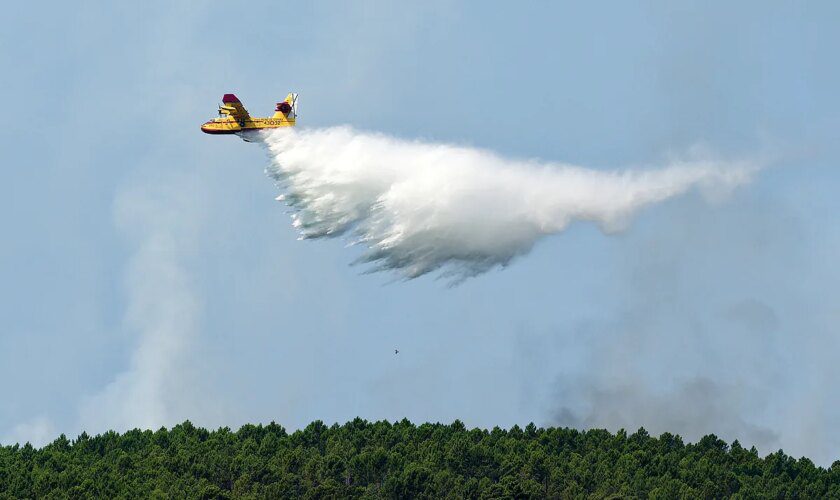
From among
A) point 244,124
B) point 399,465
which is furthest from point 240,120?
point 399,465

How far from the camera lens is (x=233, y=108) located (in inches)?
4985

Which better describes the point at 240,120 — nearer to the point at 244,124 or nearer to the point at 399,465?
the point at 244,124

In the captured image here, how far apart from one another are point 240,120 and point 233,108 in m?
1.28

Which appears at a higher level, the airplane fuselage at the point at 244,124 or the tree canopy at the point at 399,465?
the airplane fuselage at the point at 244,124

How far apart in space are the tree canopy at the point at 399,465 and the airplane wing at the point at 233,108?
26990mm

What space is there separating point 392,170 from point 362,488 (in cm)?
2956

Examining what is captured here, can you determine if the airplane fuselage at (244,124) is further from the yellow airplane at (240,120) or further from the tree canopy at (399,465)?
the tree canopy at (399,465)

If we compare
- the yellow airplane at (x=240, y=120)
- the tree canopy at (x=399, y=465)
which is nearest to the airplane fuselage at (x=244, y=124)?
the yellow airplane at (x=240, y=120)

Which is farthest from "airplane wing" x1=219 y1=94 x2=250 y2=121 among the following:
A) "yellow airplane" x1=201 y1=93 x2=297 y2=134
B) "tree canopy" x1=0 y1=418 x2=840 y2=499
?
"tree canopy" x1=0 y1=418 x2=840 y2=499

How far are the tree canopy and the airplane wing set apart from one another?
88.6ft

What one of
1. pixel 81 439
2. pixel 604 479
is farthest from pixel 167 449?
pixel 604 479

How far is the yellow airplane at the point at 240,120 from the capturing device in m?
127

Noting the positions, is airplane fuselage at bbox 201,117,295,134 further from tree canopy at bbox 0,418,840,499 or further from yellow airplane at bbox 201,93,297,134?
tree canopy at bbox 0,418,840,499

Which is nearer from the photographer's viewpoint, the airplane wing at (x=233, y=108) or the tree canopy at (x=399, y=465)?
the airplane wing at (x=233, y=108)
